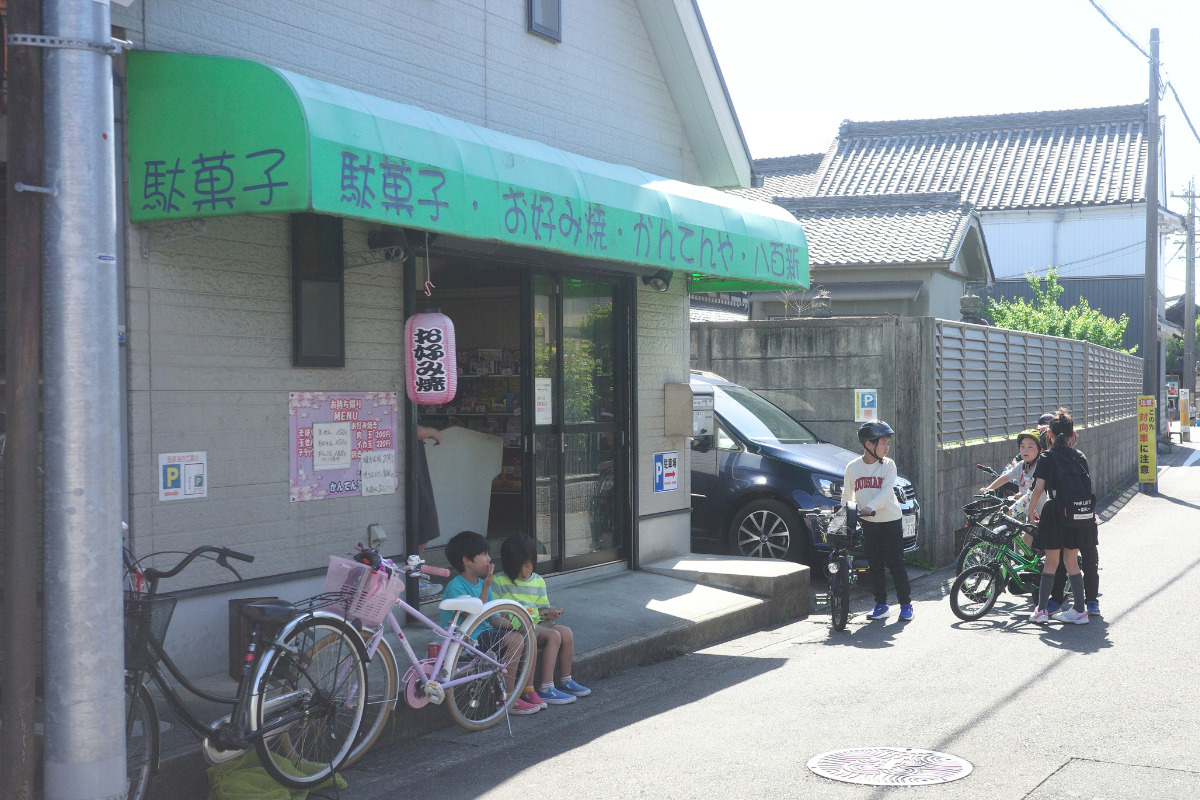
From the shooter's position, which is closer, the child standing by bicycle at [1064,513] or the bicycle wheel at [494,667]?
the bicycle wheel at [494,667]

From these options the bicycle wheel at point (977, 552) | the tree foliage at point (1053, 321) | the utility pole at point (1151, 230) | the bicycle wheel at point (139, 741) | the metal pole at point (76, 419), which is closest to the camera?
the metal pole at point (76, 419)

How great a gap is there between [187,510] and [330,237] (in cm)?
197

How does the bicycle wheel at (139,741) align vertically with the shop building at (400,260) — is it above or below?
below

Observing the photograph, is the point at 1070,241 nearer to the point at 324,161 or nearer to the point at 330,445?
the point at 330,445

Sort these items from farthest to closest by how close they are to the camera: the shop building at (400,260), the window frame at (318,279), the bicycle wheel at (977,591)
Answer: the bicycle wheel at (977,591) → the window frame at (318,279) → the shop building at (400,260)

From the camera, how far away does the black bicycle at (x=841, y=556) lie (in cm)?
894

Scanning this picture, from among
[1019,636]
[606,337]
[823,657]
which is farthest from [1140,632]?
[606,337]

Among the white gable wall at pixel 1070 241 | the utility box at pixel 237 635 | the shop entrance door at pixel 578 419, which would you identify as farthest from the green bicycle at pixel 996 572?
the white gable wall at pixel 1070 241

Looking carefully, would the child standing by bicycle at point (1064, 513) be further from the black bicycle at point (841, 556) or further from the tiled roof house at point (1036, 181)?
the tiled roof house at point (1036, 181)

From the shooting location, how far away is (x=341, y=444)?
23.9 feet

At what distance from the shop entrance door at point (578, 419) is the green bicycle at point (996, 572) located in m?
2.97

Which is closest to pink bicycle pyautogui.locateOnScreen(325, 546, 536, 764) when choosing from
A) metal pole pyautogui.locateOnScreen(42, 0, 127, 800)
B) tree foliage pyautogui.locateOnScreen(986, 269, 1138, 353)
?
metal pole pyautogui.locateOnScreen(42, 0, 127, 800)

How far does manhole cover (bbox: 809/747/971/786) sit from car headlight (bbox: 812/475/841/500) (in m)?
A: 5.41

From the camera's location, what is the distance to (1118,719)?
20.2 ft
